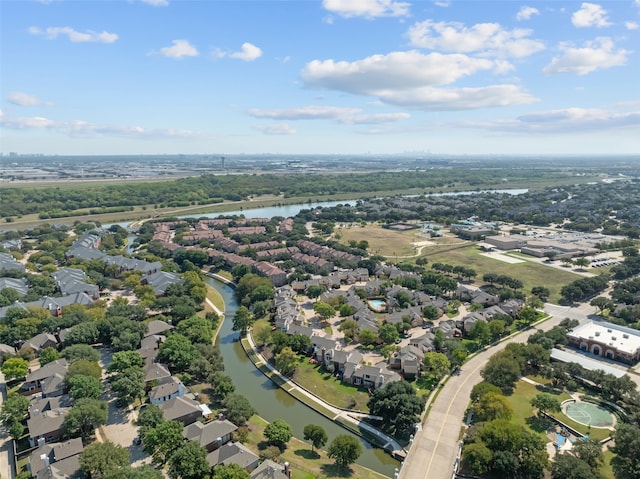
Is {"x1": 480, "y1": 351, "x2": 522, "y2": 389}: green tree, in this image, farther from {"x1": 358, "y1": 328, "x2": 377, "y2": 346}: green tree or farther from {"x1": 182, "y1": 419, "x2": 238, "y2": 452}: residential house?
{"x1": 182, "y1": 419, "x2": 238, "y2": 452}: residential house

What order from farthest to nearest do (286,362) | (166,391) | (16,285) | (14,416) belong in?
(16,285), (286,362), (166,391), (14,416)

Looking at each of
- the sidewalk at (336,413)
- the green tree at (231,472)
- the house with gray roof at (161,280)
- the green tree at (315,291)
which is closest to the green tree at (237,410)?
the green tree at (231,472)

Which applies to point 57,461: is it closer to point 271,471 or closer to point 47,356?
point 271,471

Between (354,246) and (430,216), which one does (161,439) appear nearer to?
(354,246)

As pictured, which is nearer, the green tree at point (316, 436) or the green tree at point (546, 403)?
the green tree at point (316, 436)

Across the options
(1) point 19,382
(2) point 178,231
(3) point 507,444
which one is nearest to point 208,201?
(2) point 178,231

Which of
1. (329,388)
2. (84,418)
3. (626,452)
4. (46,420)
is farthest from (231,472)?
(626,452)

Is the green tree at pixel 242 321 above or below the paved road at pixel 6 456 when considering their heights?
above

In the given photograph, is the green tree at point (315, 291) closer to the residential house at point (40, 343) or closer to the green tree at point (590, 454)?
the residential house at point (40, 343)
